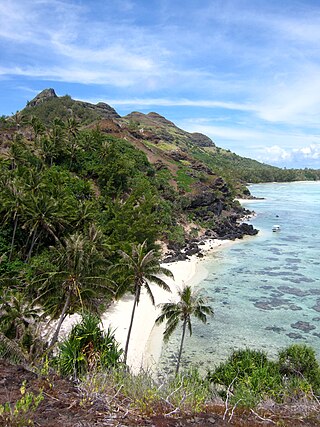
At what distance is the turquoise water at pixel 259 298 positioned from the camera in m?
40.9

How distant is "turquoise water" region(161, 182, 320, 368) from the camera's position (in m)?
40.9

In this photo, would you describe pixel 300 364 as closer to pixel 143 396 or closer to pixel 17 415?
pixel 143 396

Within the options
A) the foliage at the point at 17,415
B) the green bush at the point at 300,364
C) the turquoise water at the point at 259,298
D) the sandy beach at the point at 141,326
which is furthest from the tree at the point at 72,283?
the foliage at the point at 17,415

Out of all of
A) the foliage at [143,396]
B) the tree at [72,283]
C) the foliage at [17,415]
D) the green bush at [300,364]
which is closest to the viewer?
the foliage at [17,415]

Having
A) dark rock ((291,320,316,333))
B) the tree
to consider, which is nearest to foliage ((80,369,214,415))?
the tree

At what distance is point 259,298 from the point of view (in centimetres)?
5616

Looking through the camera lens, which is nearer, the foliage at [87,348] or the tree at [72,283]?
the foliage at [87,348]

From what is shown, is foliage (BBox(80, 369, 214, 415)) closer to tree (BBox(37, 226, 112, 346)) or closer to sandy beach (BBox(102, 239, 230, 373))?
tree (BBox(37, 226, 112, 346))

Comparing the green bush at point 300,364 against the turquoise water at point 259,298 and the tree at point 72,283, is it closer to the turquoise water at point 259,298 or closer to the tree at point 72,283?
the turquoise water at point 259,298

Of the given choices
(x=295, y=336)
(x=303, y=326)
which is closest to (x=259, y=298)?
(x=303, y=326)

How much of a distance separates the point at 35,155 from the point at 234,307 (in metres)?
56.7

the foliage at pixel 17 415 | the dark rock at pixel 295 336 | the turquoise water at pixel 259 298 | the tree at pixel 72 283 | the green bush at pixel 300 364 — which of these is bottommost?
the dark rock at pixel 295 336

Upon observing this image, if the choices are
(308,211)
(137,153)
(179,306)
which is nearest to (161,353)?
(179,306)

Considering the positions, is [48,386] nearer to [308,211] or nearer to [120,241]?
[120,241]
